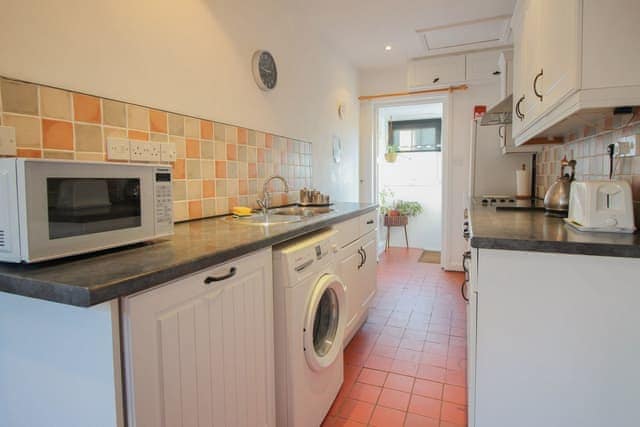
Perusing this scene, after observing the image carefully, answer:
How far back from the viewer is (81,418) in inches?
31.9

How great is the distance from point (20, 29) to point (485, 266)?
1645 mm

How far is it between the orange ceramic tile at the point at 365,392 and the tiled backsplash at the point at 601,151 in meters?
1.36

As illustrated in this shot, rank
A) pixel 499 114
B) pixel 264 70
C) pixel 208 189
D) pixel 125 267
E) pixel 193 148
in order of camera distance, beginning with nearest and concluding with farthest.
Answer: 1. pixel 125 267
2. pixel 193 148
3. pixel 208 189
4. pixel 264 70
5. pixel 499 114

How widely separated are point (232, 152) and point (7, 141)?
1.11 m

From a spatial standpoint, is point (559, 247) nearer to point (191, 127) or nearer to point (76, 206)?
point (76, 206)

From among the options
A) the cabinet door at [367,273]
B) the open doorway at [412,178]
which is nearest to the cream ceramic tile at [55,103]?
the cabinet door at [367,273]

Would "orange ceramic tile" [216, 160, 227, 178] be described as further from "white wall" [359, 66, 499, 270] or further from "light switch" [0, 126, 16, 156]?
"white wall" [359, 66, 499, 270]

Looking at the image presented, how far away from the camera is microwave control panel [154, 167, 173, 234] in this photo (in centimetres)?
111

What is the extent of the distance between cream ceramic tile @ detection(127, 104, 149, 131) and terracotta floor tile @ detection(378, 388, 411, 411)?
1.69 metres

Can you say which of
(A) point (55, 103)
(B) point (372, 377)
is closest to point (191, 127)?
(A) point (55, 103)

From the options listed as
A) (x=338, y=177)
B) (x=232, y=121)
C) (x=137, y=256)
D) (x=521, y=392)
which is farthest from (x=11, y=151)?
(x=338, y=177)

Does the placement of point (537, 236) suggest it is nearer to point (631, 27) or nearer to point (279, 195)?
point (631, 27)

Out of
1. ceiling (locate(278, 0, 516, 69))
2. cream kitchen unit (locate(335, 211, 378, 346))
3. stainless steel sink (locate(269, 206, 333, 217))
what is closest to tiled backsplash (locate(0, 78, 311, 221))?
stainless steel sink (locate(269, 206, 333, 217))

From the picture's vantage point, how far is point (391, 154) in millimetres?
5586
